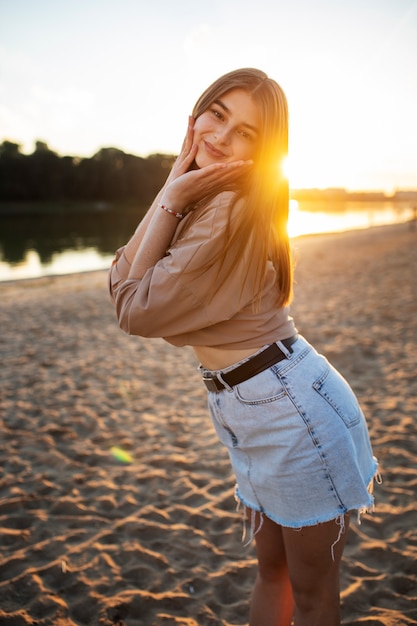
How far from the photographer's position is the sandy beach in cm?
268

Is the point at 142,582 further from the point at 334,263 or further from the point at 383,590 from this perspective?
the point at 334,263

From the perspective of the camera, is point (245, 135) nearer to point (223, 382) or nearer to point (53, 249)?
point (223, 382)

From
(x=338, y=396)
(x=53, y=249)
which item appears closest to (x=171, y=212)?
(x=338, y=396)

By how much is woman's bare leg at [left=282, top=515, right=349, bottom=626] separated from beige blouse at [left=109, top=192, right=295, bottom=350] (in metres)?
0.69

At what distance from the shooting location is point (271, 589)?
6.34 ft

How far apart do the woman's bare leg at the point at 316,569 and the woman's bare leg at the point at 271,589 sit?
0.80 feet

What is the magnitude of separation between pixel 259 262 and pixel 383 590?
2465 millimetres

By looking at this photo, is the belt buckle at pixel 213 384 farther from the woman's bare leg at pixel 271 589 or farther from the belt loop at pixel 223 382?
the woman's bare leg at pixel 271 589

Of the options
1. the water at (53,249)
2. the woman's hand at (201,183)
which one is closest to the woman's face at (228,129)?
the woman's hand at (201,183)

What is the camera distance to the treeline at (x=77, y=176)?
6944 cm

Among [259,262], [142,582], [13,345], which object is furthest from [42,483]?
[13,345]

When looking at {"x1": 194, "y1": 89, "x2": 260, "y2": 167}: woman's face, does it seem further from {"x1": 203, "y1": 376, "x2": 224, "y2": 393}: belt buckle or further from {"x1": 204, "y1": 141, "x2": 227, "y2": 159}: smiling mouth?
{"x1": 203, "y1": 376, "x2": 224, "y2": 393}: belt buckle

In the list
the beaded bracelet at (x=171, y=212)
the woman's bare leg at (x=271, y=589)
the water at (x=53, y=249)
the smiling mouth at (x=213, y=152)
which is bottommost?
the water at (x=53, y=249)

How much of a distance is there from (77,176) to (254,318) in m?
80.6
